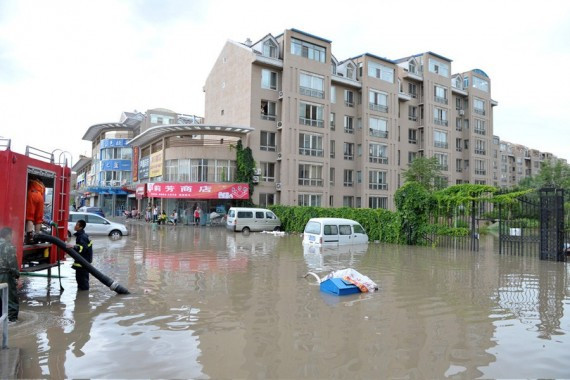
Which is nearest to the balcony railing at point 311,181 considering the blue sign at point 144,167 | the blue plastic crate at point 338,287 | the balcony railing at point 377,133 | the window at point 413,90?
the balcony railing at point 377,133

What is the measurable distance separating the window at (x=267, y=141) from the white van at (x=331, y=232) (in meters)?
19.8

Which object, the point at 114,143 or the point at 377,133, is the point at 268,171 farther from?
the point at 114,143

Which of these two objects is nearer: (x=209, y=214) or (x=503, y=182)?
(x=209, y=214)

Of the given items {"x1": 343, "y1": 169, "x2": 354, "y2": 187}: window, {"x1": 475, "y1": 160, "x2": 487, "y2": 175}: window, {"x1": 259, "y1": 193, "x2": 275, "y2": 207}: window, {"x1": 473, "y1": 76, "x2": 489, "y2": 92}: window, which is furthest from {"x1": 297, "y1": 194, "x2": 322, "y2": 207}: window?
{"x1": 473, "y1": 76, "x2": 489, "y2": 92}: window

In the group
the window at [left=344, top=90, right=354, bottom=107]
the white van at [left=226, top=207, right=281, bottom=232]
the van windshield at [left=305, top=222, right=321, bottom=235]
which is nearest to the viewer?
A: the van windshield at [left=305, top=222, right=321, bottom=235]

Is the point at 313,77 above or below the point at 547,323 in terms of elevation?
above

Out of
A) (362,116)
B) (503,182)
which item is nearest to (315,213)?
(362,116)

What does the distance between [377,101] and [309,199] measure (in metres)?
14.5

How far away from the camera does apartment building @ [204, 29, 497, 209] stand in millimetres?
41156

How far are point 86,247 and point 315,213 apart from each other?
876 inches

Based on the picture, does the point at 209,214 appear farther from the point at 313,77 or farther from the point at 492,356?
the point at 492,356

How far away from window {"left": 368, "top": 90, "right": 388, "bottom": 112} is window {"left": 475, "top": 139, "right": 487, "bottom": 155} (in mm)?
18877

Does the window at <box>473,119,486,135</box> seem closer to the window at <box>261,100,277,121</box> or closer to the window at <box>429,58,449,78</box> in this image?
the window at <box>429,58,449,78</box>

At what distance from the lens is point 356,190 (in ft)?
156
